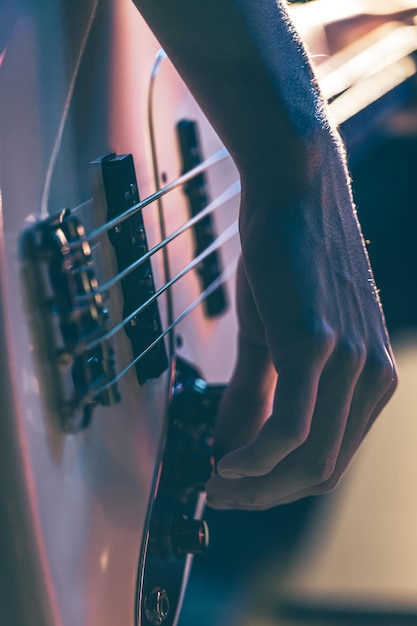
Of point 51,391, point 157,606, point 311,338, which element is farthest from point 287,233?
point 157,606

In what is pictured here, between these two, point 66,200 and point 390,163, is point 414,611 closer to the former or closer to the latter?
point 66,200

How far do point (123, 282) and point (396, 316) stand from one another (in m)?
1.24

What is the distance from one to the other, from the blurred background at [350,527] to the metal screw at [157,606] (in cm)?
54

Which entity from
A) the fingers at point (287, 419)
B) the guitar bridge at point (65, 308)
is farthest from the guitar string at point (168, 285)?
the fingers at point (287, 419)

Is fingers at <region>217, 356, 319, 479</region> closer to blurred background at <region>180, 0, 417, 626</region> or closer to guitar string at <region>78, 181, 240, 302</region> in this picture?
guitar string at <region>78, 181, 240, 302</region>

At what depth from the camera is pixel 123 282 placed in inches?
22.0

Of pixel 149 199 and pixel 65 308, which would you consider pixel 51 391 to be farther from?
pixel 149 199

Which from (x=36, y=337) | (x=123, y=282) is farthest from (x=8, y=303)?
(x=123, y=282)

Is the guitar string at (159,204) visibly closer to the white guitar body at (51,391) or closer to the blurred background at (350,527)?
the white guitar body at (51,391)

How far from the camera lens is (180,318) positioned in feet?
2.25

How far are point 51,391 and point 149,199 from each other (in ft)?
0.62

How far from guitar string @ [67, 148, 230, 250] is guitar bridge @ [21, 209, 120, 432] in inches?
0.4

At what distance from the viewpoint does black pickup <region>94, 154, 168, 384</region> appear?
552 millimetres

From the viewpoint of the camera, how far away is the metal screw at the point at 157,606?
0.58 metres
